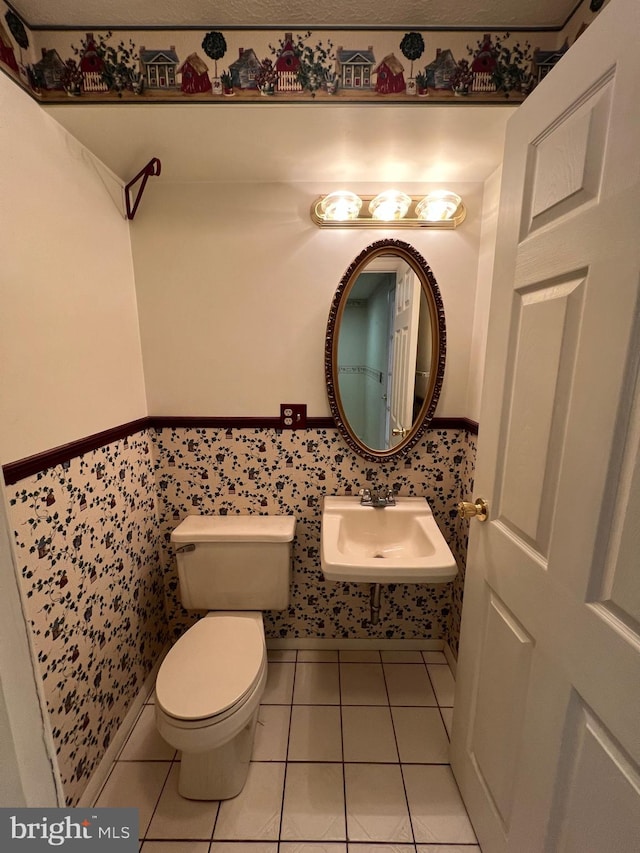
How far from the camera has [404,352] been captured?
4.71 ft

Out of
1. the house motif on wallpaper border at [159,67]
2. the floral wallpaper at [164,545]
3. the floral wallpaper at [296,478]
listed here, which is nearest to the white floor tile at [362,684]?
the floral wallpaper at [164,545]

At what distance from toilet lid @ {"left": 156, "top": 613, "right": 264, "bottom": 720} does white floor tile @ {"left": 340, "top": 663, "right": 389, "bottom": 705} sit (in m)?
0.54

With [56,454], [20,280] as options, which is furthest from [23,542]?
[20,280]

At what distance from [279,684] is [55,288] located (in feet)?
5.72

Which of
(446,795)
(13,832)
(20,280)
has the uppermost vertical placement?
(20,280)

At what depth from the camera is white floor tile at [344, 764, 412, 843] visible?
1046mm

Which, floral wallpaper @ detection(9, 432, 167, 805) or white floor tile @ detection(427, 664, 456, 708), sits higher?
floral wallpaper @ detection(9, 432, 167, 805)

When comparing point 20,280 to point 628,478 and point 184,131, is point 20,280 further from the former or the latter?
point 628,478

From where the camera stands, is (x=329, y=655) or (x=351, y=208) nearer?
(x=351, y=208)

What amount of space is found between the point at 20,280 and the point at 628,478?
1360 mm

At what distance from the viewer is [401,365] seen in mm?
1445

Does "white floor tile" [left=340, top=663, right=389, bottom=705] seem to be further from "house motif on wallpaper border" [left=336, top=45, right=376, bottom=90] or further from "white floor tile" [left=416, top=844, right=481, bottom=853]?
"house motif on wallpaper border" [left=336, top=45, right=376, bottom=90]

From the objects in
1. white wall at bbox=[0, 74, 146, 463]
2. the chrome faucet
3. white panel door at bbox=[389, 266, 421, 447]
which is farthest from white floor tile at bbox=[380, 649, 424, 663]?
white wall at bbox=[0, 74, 146, 463]

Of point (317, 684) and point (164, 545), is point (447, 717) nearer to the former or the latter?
point (317, 684)
